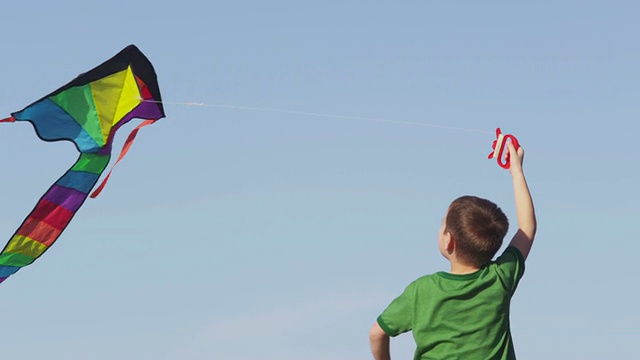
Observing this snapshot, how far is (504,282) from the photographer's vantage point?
4.21 metres

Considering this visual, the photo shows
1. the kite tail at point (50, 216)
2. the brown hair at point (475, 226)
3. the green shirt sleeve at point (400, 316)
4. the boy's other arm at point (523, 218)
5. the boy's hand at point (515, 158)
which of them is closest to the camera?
the brown hair at point (475, 226)

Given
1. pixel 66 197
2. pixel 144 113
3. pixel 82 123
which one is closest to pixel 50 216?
pixel 66 197

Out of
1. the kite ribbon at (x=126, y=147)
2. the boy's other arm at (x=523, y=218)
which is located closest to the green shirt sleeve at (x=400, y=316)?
the boy's other arm at (x=523, y=218)

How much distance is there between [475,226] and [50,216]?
4724mm


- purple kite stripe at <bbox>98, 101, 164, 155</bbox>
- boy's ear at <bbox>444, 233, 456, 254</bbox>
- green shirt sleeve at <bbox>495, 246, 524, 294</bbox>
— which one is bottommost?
green shirt sleeve at <bbox>495, 246, 524, 294</bbox>

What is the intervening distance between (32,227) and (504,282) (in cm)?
473

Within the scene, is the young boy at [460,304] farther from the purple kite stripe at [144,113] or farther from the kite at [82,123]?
the purple kite stripe at [144,113]

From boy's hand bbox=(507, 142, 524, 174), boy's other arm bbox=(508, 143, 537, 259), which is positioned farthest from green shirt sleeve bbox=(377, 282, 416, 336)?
boy's hand bbox=(507, 142, 524, 174)

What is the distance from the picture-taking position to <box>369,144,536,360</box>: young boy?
4133 mm

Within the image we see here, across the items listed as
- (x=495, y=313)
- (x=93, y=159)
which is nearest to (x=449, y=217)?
(x=495, y=313)

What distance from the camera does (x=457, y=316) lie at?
13.7ft

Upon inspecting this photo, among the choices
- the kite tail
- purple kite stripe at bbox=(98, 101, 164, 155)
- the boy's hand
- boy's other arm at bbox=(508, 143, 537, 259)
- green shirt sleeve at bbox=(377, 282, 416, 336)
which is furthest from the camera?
purple kite stripe at bbox=(98, 101, 164, 155)

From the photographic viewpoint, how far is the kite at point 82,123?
26.2 feet

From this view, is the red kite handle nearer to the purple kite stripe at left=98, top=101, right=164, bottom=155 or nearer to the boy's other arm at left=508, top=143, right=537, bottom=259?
the boy's other arm at left=508, top=143, right=537, bottom=259
